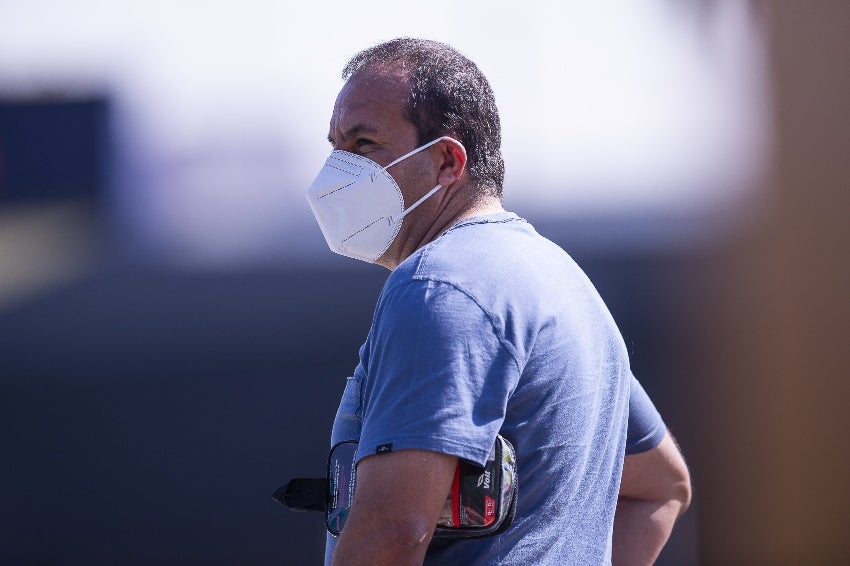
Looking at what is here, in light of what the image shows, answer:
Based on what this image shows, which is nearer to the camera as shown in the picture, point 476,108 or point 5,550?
point 476,108

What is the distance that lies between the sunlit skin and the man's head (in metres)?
0.02

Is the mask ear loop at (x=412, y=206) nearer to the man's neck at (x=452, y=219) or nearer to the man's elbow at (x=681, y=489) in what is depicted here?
the man's neck at (x=452, y=219)

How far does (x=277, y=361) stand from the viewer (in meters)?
4.81

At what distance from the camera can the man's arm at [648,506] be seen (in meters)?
2.01

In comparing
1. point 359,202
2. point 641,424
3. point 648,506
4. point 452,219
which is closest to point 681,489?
point 648,506

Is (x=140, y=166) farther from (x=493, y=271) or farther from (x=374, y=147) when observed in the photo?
(x=493, y=271)

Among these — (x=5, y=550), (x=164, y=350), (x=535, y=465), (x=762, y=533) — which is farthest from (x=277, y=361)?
(x=535, y=465)

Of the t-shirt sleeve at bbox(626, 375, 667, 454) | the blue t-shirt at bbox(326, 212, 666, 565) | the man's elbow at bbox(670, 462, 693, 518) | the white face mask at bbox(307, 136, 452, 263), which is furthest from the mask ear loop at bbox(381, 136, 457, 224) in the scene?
the man's elbow at bbox(670, 462, 693, 518)

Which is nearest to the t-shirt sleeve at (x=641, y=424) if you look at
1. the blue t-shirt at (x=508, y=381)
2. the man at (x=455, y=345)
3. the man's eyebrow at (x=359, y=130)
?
the man at (x=455, y=345)

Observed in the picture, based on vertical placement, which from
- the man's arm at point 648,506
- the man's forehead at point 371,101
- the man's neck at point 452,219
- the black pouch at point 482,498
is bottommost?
the man's arm at point 648,506

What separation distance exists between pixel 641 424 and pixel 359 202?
0.70 m

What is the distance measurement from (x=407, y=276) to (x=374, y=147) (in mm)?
483

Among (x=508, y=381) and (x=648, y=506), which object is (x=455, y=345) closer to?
(x=508, y=381)

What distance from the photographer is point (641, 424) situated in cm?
192
